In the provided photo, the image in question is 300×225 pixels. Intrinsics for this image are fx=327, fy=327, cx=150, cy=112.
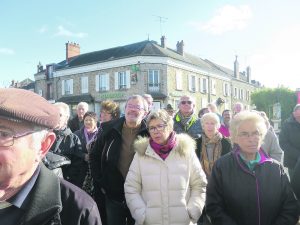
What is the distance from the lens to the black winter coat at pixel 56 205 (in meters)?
1.41

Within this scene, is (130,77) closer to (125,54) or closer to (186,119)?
(125,54)

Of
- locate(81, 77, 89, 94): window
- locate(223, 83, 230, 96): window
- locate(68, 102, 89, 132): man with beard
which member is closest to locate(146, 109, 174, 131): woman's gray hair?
locate(68, 102, 89, 132): man with beard

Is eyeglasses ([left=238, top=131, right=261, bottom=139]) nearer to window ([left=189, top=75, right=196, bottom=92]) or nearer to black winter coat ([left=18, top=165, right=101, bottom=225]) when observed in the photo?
black winter coat ([left=18, top=165, right=101, bottom=225])

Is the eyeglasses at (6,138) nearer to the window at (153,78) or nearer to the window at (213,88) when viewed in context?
the window at (153,78)

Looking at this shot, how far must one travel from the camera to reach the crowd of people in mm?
1435

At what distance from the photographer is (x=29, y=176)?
151 centimetres

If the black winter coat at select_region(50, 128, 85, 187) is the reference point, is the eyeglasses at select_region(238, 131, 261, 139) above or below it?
above

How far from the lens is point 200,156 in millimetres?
4336

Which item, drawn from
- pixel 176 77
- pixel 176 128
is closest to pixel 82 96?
pixel 176 77

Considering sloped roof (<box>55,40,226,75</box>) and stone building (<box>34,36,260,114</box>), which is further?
sloped roof (<box>55,40,226,75</box>)

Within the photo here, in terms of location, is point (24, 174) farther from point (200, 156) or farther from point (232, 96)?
point (232, 96)

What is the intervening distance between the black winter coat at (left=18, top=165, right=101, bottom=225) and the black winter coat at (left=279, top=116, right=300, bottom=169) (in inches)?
198

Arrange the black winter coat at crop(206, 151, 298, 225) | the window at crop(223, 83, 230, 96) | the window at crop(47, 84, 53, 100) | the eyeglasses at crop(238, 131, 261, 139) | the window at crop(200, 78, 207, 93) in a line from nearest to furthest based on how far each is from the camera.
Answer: the black winter coat at crop(206, 151, 298, 225), the eyeglasses at crop(238, 131, 261, 139), the window at crop(200, 78, 207, 93), the window at crop(47, 84, 53, 100), the window at crop(223, 83, 230, 96)

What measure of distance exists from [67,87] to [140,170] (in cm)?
3489
